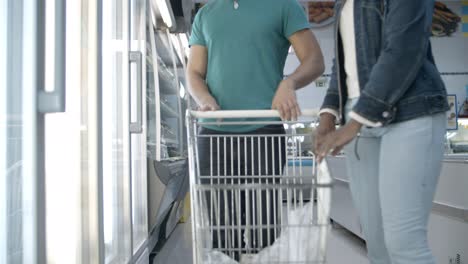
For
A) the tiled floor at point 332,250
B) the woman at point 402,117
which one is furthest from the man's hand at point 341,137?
the tiled floor at point 332,250

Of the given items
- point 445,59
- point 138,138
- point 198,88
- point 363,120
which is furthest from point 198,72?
point 445,59

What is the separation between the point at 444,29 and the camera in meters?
8.92

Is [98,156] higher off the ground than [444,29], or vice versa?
[444,29]

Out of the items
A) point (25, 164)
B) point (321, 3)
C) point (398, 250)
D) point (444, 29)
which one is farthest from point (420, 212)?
point (444, 29)

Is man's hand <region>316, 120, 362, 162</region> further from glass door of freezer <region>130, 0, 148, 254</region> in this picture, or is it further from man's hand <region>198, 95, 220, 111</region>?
glass door of freezer <region>130, 0, 148, 254</region>

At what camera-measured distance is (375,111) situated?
3.82 feet

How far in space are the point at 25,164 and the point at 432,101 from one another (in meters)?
1.22

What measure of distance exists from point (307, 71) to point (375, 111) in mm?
447

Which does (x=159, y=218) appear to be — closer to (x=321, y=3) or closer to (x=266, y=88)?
(x=266, y=88)

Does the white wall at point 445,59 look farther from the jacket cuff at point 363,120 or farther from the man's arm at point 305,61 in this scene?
the jacket cuff at point 363,120

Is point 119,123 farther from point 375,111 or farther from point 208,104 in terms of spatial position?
point 375,111

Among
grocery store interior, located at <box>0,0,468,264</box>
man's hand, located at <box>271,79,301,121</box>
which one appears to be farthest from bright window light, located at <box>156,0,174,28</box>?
man's hand, located at <box>271,79,301,121</box>

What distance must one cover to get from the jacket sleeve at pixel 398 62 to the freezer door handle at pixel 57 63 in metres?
0.87

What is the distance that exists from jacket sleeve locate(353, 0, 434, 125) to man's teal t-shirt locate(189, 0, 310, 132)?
1.51 ft
